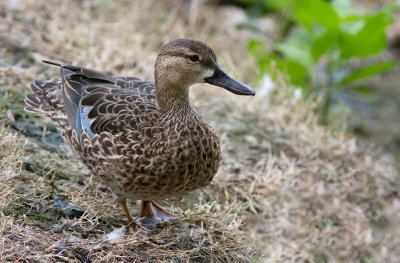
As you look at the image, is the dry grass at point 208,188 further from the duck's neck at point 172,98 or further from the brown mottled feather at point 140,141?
the duck's neck at point 172,98

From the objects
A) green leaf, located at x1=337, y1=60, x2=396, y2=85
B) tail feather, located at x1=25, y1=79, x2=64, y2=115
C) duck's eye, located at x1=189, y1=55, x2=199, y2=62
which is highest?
duck's eye, located at x1=189, y1=55, x2=199, y2=62

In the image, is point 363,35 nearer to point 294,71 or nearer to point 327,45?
point 327,45

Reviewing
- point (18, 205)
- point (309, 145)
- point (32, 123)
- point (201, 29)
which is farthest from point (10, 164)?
point (201, 29)

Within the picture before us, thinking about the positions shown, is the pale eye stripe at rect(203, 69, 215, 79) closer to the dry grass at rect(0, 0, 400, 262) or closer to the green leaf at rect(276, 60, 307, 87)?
the dry grass at rect(0, 0, 400, 262)

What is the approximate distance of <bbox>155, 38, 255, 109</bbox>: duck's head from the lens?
3.43 metres

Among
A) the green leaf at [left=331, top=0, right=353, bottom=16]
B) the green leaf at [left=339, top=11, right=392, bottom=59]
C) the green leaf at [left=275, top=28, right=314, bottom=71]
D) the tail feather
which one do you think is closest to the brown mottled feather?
the tail feather

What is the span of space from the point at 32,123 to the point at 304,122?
112 inches

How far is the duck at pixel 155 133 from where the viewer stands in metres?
3.31

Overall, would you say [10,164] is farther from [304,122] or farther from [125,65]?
[304,122]

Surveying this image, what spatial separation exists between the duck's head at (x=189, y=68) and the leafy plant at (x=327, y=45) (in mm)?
2573

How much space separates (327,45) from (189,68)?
9.98 ft

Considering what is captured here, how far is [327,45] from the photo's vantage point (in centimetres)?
602

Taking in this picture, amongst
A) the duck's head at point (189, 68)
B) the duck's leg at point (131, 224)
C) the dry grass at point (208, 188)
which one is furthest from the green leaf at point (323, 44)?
the duck's leg at point (131, 224)

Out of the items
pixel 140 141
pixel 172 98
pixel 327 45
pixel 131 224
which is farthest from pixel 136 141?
pixel 327 45
